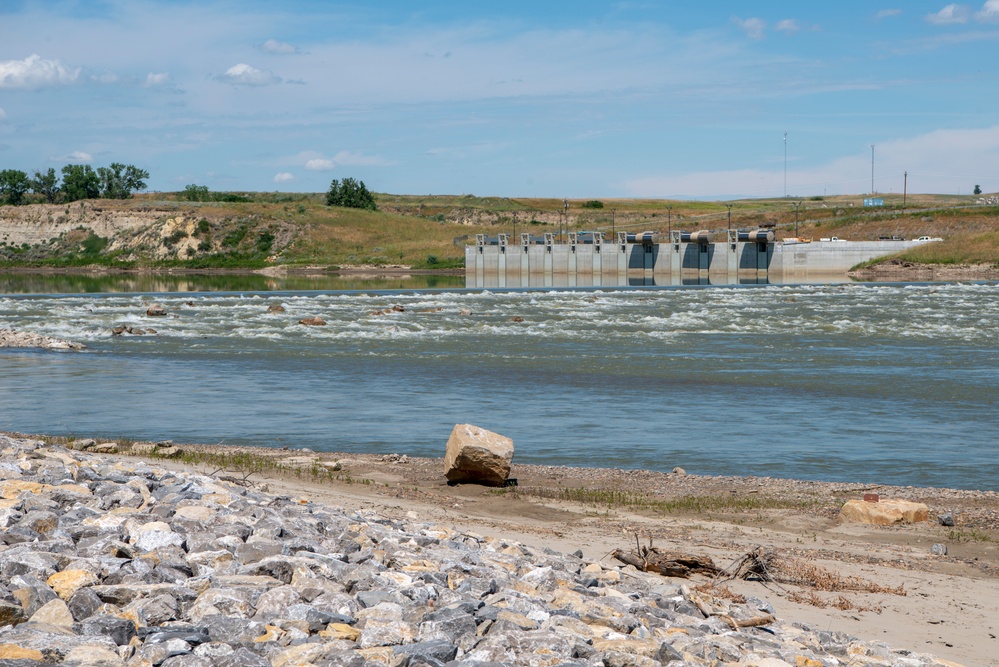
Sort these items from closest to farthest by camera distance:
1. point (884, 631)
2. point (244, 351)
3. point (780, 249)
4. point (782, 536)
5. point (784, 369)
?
point (884, 631), point (782, 536), point (784, 369), point (244, 351), point (780, 249)

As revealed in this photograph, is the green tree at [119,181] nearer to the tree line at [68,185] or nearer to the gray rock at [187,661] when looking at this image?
the tree line at [68,185]

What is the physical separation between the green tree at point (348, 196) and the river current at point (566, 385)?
A: 364 ft

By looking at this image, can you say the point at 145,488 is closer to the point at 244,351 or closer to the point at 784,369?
the point at 784,369

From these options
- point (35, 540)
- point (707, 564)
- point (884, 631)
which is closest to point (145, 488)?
point (35, 540)

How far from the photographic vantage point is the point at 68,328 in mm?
46750

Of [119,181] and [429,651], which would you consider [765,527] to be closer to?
[429,651]

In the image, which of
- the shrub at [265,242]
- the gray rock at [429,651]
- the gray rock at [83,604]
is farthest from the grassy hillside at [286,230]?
the gray rock at [429,651]

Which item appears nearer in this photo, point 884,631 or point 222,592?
point 222,592

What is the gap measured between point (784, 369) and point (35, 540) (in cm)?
2641

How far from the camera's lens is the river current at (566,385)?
19250 mm

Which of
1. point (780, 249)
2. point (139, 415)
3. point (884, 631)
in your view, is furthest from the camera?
point (780, 249)

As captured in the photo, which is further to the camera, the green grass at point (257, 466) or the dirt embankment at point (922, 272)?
Answer: the dirt embankment at point (922, 272)

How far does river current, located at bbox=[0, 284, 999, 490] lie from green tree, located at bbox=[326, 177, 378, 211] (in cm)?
11096

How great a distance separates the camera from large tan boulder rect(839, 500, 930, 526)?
1349 cm
